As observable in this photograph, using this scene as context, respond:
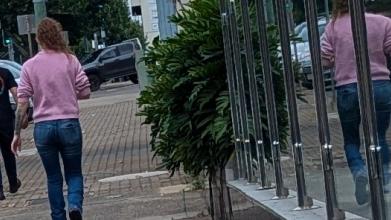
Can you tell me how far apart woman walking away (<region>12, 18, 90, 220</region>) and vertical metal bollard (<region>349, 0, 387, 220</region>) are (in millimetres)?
4030

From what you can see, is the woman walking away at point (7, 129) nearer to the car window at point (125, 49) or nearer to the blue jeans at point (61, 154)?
the blue jeans at point (61, 154)

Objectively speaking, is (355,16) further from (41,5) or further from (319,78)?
(41,5)

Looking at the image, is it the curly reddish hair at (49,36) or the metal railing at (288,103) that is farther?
the curly reddish hair at (49,36)

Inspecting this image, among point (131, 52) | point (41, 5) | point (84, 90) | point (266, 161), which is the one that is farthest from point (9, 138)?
point (131, 52)

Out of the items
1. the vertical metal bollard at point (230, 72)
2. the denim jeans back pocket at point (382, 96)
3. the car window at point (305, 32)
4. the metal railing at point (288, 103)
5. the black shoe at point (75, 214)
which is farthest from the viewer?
the black shoe at point (75, 214)

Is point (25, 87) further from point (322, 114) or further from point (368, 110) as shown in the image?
point (368, 110)

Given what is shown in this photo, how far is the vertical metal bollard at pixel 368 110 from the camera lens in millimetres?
4273

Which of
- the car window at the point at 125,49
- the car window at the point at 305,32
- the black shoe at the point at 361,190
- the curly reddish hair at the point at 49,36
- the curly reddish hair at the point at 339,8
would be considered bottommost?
the black shoe at the point at 361,190

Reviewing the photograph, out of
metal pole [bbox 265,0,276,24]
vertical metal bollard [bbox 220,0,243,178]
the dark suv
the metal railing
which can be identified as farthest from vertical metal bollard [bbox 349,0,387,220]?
the dark suv

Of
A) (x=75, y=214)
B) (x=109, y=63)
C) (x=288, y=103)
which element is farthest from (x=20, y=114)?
(x=109, y=63)

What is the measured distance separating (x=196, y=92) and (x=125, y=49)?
40468 millimetres

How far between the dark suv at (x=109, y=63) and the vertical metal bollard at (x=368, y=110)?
43.3 meters

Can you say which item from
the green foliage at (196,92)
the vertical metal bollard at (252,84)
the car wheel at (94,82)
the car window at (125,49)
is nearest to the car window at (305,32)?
the vertical metal bollard at (252,84)

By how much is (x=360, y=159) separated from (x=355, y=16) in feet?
2.29
